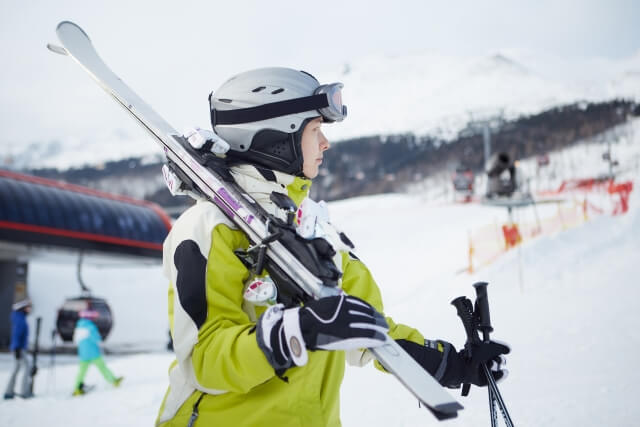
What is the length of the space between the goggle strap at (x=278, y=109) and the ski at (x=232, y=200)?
230mm

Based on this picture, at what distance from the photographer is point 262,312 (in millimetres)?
1693

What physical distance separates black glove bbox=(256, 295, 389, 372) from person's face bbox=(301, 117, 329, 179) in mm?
762

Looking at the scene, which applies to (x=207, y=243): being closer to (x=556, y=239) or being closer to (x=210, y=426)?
(x=210, y=426)

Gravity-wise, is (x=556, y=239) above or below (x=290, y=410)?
below

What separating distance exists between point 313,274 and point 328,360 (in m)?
0.50

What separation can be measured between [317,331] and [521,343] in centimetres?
501

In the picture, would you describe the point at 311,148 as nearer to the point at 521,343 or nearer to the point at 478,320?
the point at 478,320

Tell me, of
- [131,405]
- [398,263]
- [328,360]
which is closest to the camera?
[328,360]

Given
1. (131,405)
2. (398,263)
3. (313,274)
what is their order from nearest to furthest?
(313,274) < (131,405) < (398,263)

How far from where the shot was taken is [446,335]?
6.20 m

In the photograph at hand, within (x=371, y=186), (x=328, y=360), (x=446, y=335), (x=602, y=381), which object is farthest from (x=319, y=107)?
(x=371, y=186)

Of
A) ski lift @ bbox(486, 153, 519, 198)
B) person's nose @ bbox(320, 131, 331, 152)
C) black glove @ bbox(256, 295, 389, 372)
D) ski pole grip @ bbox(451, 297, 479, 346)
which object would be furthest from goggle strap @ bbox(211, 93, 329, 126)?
ski lift @ bbox(486, 153, 519, 198)

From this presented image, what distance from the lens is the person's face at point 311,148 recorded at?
195 centimetres

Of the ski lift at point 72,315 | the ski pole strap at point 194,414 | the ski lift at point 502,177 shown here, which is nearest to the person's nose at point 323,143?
the ski pole strap at point 194,414
